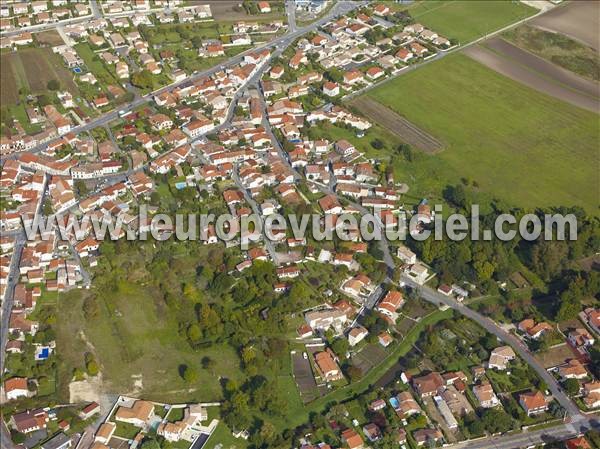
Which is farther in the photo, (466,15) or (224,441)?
(466,15)

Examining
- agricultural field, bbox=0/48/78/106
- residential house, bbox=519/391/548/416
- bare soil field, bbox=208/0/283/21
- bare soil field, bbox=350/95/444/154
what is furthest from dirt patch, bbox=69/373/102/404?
bare soil field, bbox=208/0/283/21

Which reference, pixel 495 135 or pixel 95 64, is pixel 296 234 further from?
pixel 95 64

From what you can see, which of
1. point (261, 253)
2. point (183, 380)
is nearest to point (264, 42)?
point (261, 253)

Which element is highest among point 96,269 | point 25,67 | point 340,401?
point 25,67

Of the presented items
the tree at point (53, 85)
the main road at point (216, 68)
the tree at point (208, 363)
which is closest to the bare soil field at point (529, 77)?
the main road at point (216, 68)

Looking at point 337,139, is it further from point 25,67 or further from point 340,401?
point 25,67

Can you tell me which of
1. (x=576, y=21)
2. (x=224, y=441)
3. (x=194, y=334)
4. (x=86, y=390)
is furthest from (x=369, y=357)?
(x=576, y=21)

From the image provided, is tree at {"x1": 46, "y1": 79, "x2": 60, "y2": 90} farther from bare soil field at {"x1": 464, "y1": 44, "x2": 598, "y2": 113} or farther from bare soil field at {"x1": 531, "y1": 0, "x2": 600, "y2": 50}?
bare soil field at {"x1": 531, "y1": 0, "x2": 600, "y2": 50}
